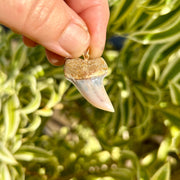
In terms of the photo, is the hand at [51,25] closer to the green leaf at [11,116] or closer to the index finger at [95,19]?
the index finger at [95,19]

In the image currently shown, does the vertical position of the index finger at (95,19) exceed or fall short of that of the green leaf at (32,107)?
it exceeds it

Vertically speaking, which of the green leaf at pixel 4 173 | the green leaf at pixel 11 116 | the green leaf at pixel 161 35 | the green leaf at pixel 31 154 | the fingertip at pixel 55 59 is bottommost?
the green leaf at pixel 4 173

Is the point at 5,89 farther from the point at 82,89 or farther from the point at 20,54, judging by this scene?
the point at 82,89

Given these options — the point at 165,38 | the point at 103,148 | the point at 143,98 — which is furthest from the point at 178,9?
the point at 103,148

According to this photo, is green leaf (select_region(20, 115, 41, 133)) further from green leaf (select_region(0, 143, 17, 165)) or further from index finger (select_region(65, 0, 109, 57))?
index finger (select_region(65, 0, 109, 57))

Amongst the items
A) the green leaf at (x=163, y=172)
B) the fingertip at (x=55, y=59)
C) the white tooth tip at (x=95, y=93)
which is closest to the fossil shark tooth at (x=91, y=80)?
the white tooth tip at (x=95, y=93)

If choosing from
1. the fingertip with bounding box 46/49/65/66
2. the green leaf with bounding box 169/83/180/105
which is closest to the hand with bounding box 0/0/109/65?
the fingertip with bounding box 46/49/65/66

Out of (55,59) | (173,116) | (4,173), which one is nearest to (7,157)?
(4,173)
